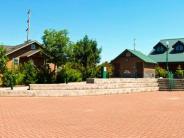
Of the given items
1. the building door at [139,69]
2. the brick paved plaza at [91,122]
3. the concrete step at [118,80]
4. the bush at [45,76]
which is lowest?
the brick paved plaza at [91,122]

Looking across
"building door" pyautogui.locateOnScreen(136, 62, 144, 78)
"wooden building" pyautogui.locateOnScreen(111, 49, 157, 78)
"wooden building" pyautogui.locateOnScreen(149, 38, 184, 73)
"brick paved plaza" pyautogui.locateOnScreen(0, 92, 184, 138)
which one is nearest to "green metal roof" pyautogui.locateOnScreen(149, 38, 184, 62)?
"wooden building" pyautogui.locateOnScreen(149, 38, 184, 73)

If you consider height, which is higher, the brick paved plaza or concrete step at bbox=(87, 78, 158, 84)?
concrete step at bbox=(87, 78, 158, 84)

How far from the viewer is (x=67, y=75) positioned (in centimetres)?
3603

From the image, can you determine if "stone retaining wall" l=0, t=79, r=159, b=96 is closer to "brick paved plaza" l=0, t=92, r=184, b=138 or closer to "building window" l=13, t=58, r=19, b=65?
"brick paved plaza" l=0, t=92, r=184, b=138

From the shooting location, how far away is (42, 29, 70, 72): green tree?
35.2m

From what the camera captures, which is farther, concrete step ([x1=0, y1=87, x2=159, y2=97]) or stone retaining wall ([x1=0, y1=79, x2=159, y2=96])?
stone retaining wall ([x1=0, y1=79, x2=159, y2=96])

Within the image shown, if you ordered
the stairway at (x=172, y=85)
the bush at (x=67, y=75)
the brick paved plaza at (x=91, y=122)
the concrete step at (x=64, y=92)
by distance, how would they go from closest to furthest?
the brick paved plaza at (x=91, y=122) → the concrete step at (x=64, y=92) → the stairway at (x=172, y=85) → the bush at (x=67, y=75)

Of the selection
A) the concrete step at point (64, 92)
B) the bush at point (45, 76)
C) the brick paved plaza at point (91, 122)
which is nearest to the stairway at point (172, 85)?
the concrete step at point (64, 92)

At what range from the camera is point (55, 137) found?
9234mm

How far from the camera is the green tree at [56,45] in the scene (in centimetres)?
3519

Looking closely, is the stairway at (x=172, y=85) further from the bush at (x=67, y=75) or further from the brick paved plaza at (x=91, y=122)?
the brick paved plaza at (x=91, y=122)

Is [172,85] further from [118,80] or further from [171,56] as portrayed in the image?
[171,56]

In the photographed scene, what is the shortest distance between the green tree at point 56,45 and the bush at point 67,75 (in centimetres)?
116

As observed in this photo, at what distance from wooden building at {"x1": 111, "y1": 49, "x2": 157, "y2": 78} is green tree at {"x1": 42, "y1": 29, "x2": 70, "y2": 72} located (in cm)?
1642
